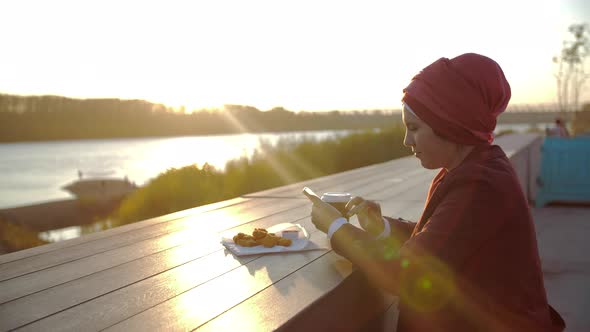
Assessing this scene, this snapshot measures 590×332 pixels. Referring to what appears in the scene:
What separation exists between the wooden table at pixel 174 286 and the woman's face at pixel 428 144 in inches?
17.2

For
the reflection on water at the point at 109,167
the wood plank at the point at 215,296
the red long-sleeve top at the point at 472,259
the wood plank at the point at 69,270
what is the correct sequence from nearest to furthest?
1. the wood plank at the point at 215,296
2. the red long-sleeve top at the point at 472,259
3. the wood plank at the point at 69,270
4. the reflection on water at the point at 109,167

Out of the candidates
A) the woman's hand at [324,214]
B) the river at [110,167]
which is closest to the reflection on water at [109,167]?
the river at [110,167]

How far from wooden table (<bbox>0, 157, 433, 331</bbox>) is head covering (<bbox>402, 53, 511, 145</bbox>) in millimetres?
541

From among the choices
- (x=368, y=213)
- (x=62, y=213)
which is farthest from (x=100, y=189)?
(x=368, y=213)

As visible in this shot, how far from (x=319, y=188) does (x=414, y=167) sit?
6.99 feet

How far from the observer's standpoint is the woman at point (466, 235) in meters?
1.35

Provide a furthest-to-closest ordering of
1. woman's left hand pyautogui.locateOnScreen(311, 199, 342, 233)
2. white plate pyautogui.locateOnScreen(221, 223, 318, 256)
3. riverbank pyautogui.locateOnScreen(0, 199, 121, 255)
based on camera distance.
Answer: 1. riverbank pyautogui.locateOnScreen(0, 199, 121, 255)
2. white plate pyautogui.locateOnScreen(221, 223, 318, 256)
3. woman's left hand pyautogui.locateOnScreen(311, 199, 342, 233)

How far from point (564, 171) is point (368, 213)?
7.03 m

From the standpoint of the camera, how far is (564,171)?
25.8 feet

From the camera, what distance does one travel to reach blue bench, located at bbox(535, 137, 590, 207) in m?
7.70

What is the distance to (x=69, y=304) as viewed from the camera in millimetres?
1363

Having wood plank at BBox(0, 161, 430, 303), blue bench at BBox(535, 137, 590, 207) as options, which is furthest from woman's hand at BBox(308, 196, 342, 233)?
blue bench at BBox(535, 137, 590, 207)

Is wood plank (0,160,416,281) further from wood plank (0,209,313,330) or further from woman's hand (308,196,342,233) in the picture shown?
woman's hand (308,196,342,233)

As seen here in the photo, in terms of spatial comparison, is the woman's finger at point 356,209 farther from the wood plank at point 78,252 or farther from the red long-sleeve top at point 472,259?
the wood plank at point 78,252
